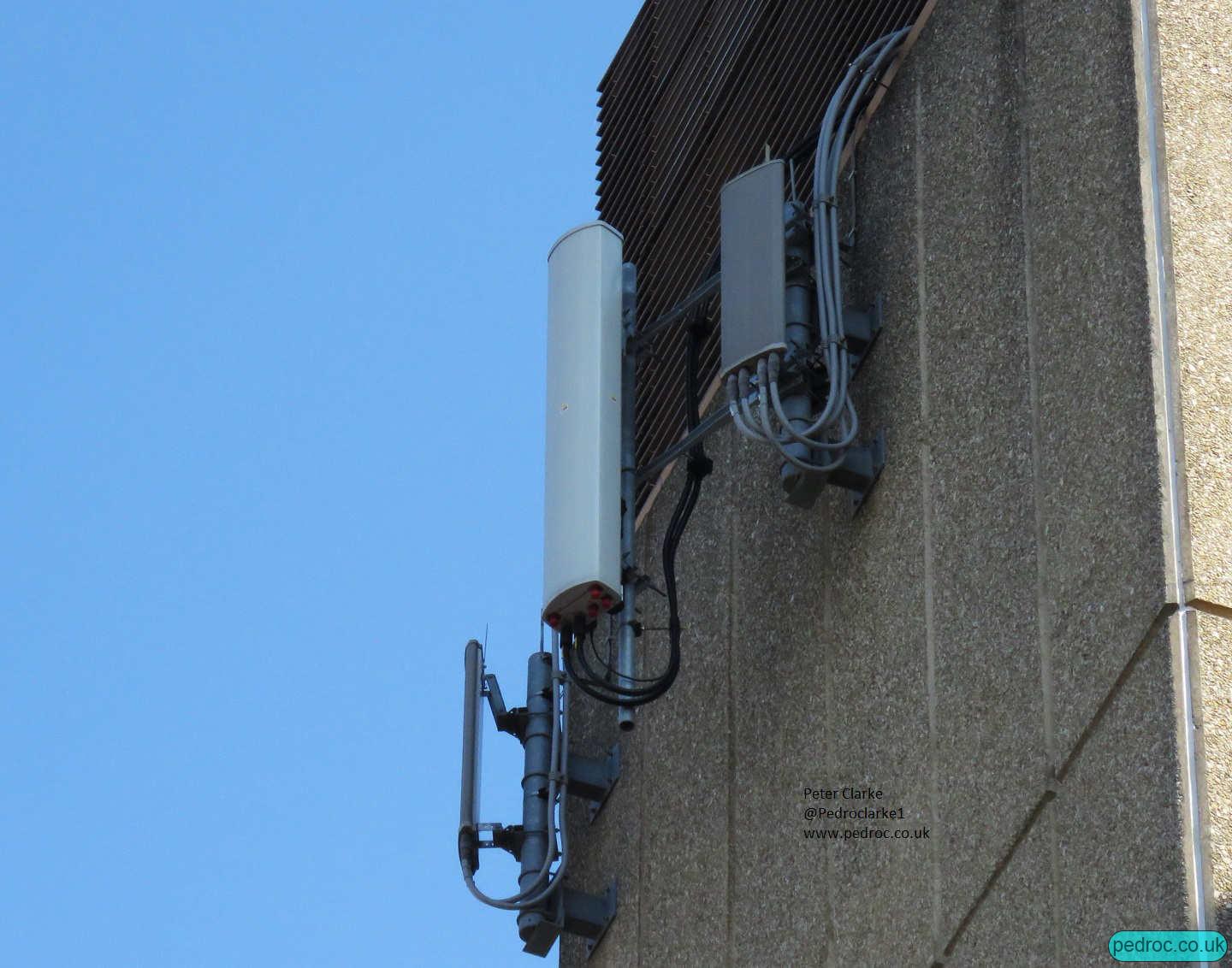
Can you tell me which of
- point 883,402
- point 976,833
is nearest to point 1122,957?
point 976,833

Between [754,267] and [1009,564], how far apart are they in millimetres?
1767

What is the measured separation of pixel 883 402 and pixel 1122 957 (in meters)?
2.61

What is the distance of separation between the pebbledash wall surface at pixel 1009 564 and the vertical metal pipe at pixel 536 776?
25.2 inches

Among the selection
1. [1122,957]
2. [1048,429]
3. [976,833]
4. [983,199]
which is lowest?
[1122,957]

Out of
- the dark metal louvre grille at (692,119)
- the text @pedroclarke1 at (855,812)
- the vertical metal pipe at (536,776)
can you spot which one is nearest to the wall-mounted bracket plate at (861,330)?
the dark metal louvre grille at (692,119)

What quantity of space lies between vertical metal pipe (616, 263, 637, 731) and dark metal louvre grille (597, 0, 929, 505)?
2.00ft

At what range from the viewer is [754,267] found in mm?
7723

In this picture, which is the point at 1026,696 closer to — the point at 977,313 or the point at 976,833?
the point at 976,833

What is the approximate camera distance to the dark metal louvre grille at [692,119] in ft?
29.0

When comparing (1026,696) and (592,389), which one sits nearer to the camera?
(1026,696)

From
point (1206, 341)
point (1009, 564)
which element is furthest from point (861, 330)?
point (1206, 341)

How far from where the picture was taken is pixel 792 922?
7375mm

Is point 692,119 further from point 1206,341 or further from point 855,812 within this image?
point 1206,341

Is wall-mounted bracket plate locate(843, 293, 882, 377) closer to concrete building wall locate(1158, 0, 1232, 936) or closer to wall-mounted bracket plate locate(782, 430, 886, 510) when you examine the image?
wall-mounted bracket plate locate(782, 430, 886, 510)
